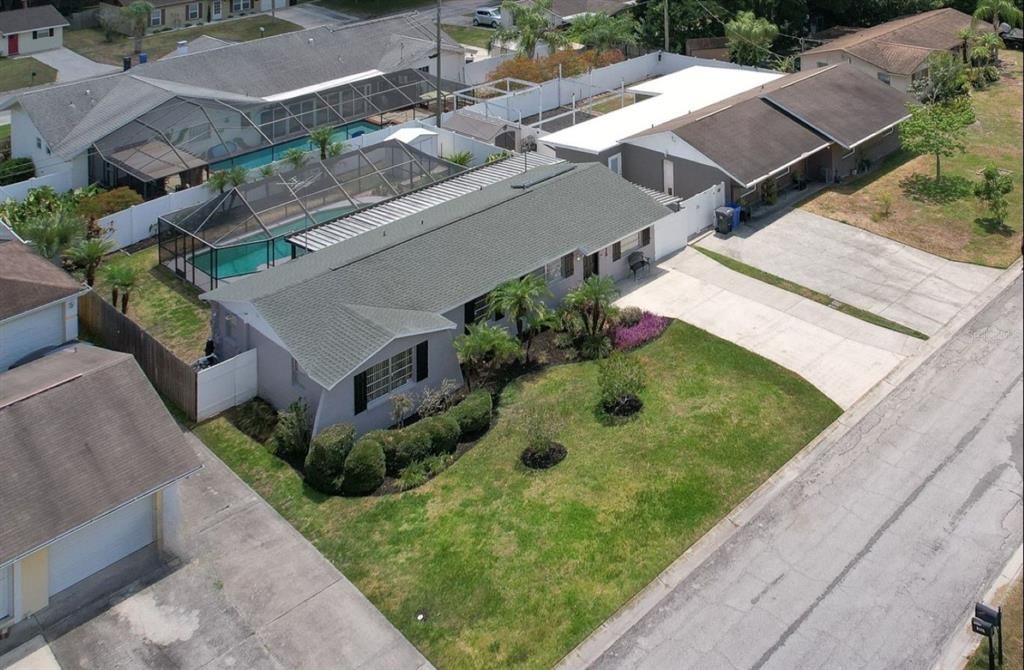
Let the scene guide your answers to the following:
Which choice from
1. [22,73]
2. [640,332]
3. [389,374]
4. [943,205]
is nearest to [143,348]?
[389,374]

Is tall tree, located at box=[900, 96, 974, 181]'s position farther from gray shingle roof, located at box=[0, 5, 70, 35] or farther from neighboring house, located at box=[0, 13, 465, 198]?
gray shingle roof, located at box=[0, 5, 70, 35]

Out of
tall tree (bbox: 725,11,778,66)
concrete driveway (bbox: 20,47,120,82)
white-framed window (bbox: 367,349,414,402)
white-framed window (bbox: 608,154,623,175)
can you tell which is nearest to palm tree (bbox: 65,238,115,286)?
white-framed window (bbox: 367,349,414,402)

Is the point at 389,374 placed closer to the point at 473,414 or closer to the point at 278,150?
the point at 473,414

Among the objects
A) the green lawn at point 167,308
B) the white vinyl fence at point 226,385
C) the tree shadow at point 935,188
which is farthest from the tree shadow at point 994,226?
the green lawn at point 167,308

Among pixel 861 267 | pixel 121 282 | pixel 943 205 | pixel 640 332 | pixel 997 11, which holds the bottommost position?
pixel 640 332

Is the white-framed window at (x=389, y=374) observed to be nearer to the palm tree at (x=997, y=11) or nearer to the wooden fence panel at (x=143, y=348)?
the wooden fence panel at (x=143, y=348)

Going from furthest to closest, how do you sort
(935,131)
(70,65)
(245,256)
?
(70,65) → (935,131) → (245,256)
